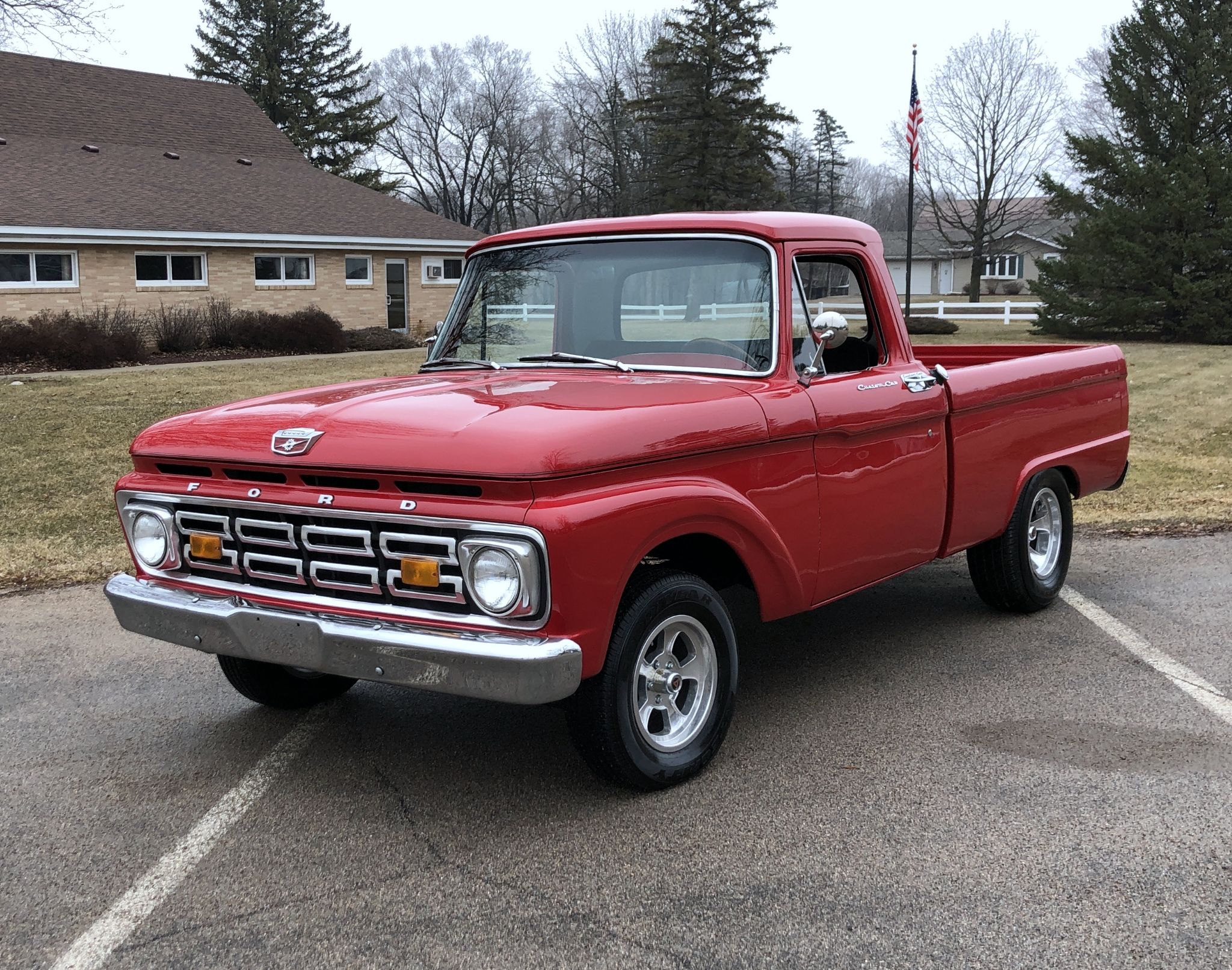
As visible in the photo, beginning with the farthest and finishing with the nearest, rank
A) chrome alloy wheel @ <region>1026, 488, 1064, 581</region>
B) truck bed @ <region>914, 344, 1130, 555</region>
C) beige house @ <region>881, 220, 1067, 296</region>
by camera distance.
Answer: beige house @ <region>881, 220, 1067, 296</region>
chrome alloy wheel @ <region>1026, 488, 1064, 581</region>
truck bed @ <region>914, 344, 1130, 555</region>

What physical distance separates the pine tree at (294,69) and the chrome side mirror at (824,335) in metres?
47.6

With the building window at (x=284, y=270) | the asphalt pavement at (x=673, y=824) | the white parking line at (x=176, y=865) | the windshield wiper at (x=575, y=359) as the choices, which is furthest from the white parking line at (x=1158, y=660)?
the building window at (x=284, y=270)

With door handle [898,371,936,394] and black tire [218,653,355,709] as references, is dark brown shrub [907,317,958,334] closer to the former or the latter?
door handle [898,371,936,394]

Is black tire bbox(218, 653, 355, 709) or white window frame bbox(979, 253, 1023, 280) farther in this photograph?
white window frame bbox(979, 253, 1023, 280)

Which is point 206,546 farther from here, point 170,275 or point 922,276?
point 922,276

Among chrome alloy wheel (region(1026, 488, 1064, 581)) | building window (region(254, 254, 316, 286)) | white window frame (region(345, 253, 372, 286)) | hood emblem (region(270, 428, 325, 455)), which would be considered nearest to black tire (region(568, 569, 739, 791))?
hood emblem (region(270, 428, 325, 455))

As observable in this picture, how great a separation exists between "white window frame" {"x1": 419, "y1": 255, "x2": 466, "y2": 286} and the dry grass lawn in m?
11.0

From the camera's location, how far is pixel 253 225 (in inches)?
1112

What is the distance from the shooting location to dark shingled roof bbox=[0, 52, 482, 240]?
2614 centimetres

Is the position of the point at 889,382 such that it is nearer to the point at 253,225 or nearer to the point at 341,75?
the point at 253,225

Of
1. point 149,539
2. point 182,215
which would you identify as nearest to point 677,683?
point 149,539

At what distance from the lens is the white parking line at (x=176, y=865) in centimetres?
302

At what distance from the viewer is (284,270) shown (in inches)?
1164

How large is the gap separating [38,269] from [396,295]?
10094mm
